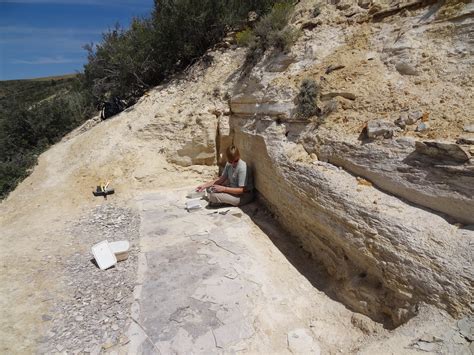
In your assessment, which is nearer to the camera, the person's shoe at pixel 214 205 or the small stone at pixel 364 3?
the small stone at pixel 364 3

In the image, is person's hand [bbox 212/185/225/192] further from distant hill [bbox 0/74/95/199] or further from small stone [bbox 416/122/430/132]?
distant hill [bbox 0/74/95/199]

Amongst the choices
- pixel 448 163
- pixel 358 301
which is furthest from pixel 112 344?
pixel 448 163

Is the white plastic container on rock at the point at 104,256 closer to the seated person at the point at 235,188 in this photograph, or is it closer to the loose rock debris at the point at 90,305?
the loose rock debris at the point at 90,305

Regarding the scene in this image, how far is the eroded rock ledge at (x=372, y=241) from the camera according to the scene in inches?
104

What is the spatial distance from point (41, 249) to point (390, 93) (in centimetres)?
558

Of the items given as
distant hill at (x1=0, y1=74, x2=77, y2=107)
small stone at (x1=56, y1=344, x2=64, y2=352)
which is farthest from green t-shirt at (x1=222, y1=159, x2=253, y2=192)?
distant hill at (x1=0, y1=74, x2=77, y2=107)

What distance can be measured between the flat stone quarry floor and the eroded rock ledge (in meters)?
0.35

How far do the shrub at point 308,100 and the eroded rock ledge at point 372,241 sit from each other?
21.0 inches

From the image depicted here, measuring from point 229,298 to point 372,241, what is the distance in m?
1.71

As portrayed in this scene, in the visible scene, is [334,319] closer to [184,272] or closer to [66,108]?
[184,272]

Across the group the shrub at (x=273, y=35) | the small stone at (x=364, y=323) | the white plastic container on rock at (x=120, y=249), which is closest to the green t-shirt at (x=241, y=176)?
the white plastic container on rock at (x=120, y=249)

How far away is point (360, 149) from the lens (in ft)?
13.2

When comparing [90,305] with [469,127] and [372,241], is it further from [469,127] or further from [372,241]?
[469,127]

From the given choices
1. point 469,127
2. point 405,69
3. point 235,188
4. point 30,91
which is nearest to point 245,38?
point 235,188
